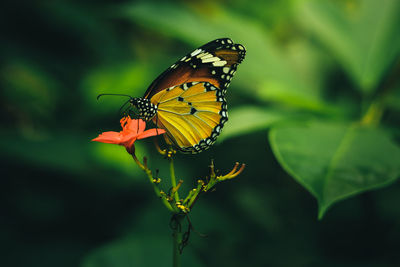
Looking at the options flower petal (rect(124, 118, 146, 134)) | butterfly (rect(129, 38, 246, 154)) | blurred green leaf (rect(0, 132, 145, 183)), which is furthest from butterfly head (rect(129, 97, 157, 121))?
blurred green leaf (rect(0, 132, 145, 183))

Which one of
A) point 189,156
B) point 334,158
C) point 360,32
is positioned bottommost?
point 189,156

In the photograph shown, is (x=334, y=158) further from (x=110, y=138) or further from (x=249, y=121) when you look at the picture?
(x=110, y=138)

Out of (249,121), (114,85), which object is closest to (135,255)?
(249,121)

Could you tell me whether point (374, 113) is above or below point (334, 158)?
below

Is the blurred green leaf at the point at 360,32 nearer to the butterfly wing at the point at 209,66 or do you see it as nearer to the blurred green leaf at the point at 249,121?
the blurred green leaf at the point at 249,121

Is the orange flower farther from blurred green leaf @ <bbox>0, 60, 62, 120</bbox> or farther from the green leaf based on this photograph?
blurred green leaf @ <bbox>0, 60, 62, 120</bbox>

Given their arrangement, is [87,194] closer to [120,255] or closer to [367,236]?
[120,255]

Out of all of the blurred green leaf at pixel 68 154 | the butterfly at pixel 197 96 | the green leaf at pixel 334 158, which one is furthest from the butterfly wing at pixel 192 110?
the blurred green leaf at pixel 68 154
